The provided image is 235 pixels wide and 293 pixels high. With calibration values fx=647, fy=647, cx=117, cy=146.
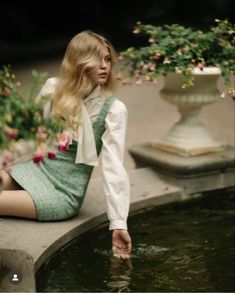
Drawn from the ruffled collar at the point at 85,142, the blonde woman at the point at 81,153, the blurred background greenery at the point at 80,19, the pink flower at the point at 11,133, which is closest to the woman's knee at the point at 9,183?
the blonde woman at the point at 81,153

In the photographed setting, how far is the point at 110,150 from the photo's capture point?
11.0 ft

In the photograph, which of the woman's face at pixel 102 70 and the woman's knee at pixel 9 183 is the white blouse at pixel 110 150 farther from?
the woman's knee at pixel 9 183

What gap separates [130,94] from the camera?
29.2ft

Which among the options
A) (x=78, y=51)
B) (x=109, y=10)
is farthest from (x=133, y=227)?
(x=109, y=10)

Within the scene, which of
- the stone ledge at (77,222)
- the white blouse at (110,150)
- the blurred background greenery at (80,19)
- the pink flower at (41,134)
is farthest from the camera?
the blurred background greenery at (80,19)

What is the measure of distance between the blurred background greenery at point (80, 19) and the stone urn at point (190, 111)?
7857mm

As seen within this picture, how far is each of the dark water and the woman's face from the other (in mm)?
893

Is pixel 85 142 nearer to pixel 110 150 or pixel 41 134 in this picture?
pixel 110 150

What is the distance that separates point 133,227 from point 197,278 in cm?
84

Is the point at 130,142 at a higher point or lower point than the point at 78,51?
lower

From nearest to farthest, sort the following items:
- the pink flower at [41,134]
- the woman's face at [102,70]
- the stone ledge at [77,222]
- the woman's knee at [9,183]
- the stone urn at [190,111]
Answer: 1. the pink flower at [41,134]
2. the stone ledge at [77,222]
3. the woman's face at [102,70]
4. the woman's knee at [9,183]
5. the stone urn at [190,111]

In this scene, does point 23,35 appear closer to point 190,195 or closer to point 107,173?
point 190,195

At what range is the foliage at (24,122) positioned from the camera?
2180 mm

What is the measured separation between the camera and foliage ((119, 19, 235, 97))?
4.40 meters
